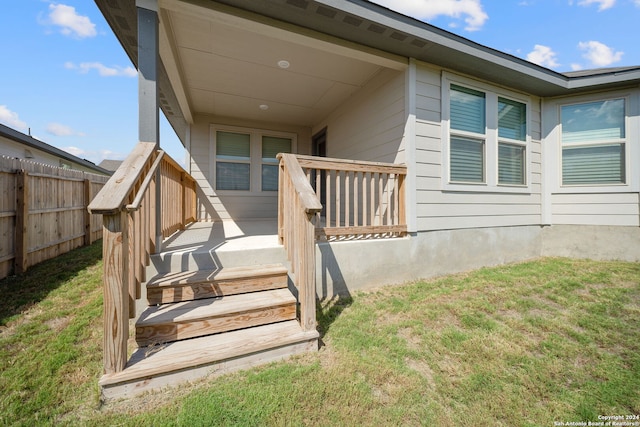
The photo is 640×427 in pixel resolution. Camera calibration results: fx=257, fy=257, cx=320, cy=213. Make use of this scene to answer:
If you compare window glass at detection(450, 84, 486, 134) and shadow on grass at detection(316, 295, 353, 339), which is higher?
window glass at detection(450, 84, 486, 134)

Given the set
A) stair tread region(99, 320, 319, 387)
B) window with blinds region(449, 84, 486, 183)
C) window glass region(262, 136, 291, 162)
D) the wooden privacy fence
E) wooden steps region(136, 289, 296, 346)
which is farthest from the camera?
window glass region(262, 136, 291, 162)

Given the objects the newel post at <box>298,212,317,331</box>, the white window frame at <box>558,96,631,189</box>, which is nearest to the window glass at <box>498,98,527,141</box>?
the white window frame at <box>558,96,631,189</box>

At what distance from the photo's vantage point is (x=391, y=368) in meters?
1.81

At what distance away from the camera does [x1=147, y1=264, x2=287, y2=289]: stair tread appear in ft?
7.11

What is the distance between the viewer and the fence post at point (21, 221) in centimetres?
354

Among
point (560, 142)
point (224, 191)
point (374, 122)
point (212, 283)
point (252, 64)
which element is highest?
point (252, 64)

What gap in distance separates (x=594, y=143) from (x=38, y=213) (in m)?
9.40

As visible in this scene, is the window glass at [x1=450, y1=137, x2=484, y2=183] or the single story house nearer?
the single story house

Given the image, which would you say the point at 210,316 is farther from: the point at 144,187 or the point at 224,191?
the point at 224,191

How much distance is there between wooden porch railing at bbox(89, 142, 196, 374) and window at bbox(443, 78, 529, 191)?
3.74 metres

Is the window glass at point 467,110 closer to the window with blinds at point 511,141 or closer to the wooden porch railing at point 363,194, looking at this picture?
the window with blinds at point 511,141

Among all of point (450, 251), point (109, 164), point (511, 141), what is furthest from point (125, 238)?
point (109, 164)

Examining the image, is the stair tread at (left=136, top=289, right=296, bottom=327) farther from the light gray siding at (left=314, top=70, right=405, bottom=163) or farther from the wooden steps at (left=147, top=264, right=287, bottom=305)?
the light gray siding at (left=314, top=70, right=405, bottom=163)

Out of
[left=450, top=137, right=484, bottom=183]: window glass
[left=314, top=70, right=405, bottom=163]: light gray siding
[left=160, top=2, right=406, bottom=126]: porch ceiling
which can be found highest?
[left=160, top=2, right=406, bottom=126]: porch ceiling
